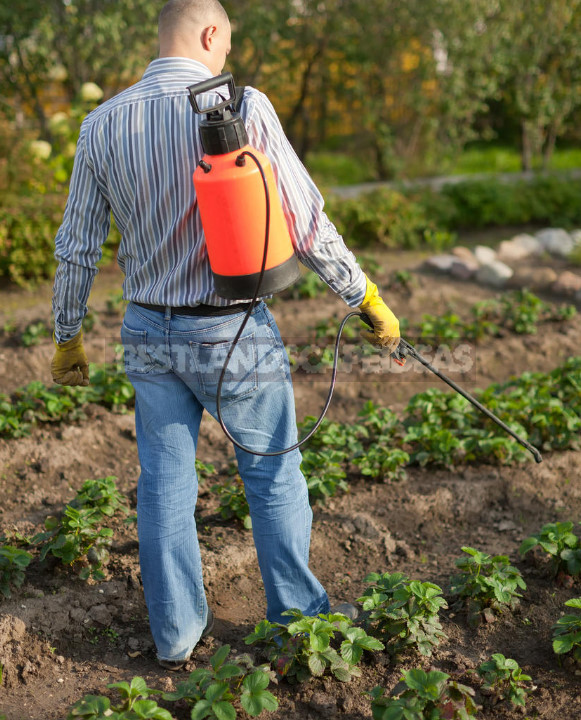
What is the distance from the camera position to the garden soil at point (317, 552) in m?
2.34

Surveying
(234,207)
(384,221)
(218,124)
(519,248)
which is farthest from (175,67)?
(519,248)

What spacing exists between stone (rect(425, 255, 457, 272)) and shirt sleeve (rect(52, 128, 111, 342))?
4.53 m

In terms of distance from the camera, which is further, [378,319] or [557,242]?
[557,242]

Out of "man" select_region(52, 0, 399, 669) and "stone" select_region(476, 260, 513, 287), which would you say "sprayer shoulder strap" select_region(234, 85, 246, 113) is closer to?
"man" select_region(52, 0, 399, 669)

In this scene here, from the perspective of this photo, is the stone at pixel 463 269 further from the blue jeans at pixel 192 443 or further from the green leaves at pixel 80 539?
the blue jeans at pixel 192 443

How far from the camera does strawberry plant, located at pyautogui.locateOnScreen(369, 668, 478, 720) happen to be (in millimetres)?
2004

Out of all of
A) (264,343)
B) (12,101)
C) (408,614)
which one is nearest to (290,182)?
(264,343)

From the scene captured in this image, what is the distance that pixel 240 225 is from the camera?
1.97 meters

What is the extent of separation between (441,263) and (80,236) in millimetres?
4634

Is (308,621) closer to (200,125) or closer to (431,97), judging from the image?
(200,125)

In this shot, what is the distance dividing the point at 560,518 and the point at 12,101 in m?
6.46

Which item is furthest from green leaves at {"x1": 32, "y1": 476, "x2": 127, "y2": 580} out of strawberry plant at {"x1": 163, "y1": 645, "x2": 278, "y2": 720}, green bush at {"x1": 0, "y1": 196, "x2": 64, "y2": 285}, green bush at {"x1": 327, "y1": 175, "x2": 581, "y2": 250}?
green bush at {"x1": 327, "y1": 175, "x2": 581, "y2": 250}

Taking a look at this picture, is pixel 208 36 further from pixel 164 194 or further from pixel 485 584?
pixel 485 584

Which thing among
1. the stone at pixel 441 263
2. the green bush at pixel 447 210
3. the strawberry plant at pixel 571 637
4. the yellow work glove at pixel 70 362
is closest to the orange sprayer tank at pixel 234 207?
the yellow work glove at pixel 70 362
